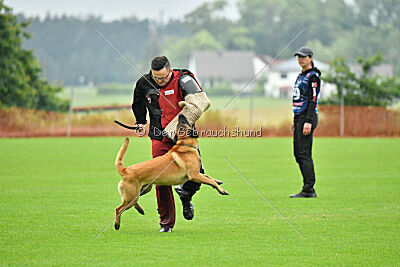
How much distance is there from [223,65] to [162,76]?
245 ft

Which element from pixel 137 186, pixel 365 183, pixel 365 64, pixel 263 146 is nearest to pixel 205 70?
pixel 365 64

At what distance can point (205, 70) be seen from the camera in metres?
81.8

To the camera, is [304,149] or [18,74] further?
[18,74]

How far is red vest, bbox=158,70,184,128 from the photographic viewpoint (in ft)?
23.2

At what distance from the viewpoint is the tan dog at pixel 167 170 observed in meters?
6.73

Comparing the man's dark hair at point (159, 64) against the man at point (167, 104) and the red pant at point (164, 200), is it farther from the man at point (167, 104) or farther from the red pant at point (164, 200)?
the red pant at point (164, 200)

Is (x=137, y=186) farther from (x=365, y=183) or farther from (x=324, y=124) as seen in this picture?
(x=324, y=124)

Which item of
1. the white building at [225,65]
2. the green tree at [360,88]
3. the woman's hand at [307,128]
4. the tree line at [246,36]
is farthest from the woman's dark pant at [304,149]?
the white building at [225,65]

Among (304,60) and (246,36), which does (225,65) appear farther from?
(304,60)

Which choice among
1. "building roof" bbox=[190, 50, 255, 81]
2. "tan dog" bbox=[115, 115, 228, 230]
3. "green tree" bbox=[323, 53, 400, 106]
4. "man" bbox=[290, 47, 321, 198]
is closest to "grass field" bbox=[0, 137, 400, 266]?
"man" bbox=[290, 47, 321, 198]

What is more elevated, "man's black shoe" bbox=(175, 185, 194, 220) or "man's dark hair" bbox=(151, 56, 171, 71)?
"man's dark hair" bbox=(151, 56, 171, 71)

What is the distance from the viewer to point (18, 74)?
3198cm

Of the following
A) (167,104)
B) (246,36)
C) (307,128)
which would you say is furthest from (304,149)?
(246,36)

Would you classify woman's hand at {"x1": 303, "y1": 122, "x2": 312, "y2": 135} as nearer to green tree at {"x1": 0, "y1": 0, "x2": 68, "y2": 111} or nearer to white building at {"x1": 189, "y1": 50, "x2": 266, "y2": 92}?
green tree at {"x1": 0, "y1": 0, "x2": 68, "y2": 111}
